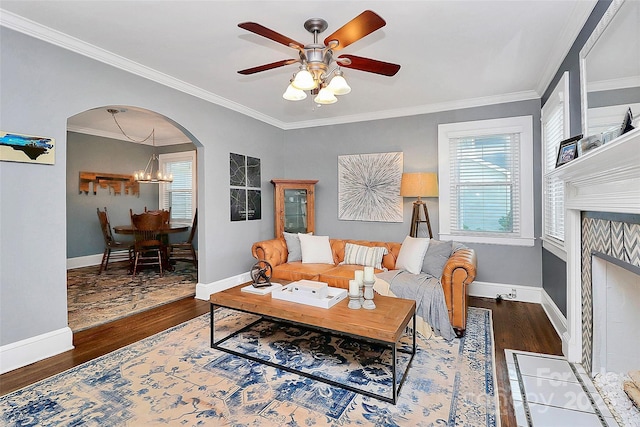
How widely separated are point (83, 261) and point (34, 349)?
4212 mm

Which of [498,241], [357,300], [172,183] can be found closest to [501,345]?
[357,300]

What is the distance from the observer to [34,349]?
2.47m

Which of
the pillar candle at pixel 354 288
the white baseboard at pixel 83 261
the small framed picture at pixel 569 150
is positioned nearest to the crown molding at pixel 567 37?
the small framed picture at pixel 569 150

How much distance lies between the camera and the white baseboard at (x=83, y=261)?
582cm

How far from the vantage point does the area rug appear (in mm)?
3469

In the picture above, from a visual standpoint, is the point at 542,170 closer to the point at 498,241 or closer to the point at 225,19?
the point at 498,241

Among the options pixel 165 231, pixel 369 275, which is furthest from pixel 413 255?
pixel 165 231

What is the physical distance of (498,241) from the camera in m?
4.06

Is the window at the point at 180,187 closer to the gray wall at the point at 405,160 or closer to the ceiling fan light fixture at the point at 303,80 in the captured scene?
the gray wall at the point at 405,160

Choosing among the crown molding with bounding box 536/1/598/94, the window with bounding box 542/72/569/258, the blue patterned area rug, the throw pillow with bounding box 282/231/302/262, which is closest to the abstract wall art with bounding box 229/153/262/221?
the throw pillow with bounding box 282/231/302/262

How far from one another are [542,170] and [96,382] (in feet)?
15.5

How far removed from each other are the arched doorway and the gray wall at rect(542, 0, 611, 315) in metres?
4.21

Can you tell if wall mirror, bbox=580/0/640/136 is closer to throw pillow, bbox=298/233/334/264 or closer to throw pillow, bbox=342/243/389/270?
throw pillow, bbox=342/243/389/270

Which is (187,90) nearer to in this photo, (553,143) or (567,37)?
(567,37)
